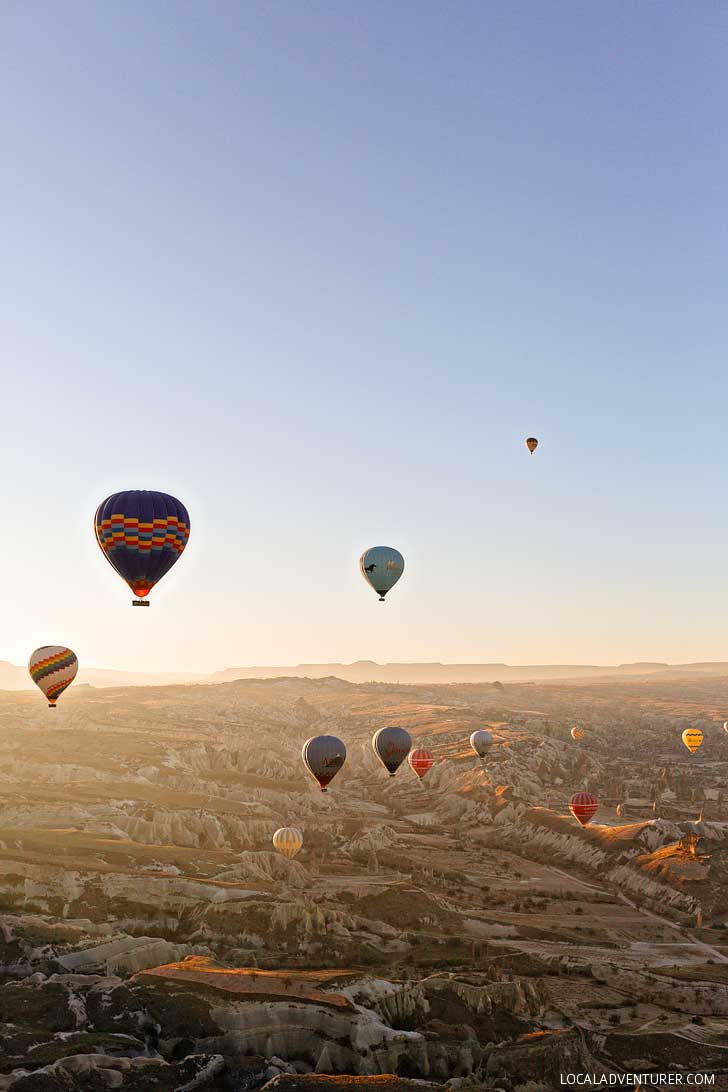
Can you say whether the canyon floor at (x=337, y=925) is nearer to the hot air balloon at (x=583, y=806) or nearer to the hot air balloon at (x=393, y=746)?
the hot air balloon at (x=583, y=806)

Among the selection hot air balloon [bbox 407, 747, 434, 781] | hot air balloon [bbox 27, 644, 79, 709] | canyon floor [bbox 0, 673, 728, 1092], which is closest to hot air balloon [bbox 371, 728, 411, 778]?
canyon floor [bbox 0, 673, 728, 1092]

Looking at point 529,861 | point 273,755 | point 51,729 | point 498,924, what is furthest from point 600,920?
point 51,729

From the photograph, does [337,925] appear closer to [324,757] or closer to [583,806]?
[324,757]

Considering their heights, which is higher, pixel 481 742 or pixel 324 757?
pixel 324 757

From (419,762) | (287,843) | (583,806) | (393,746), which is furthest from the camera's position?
(419,762)

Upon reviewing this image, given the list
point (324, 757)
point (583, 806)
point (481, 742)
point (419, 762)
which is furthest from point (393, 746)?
point (481, 742)
